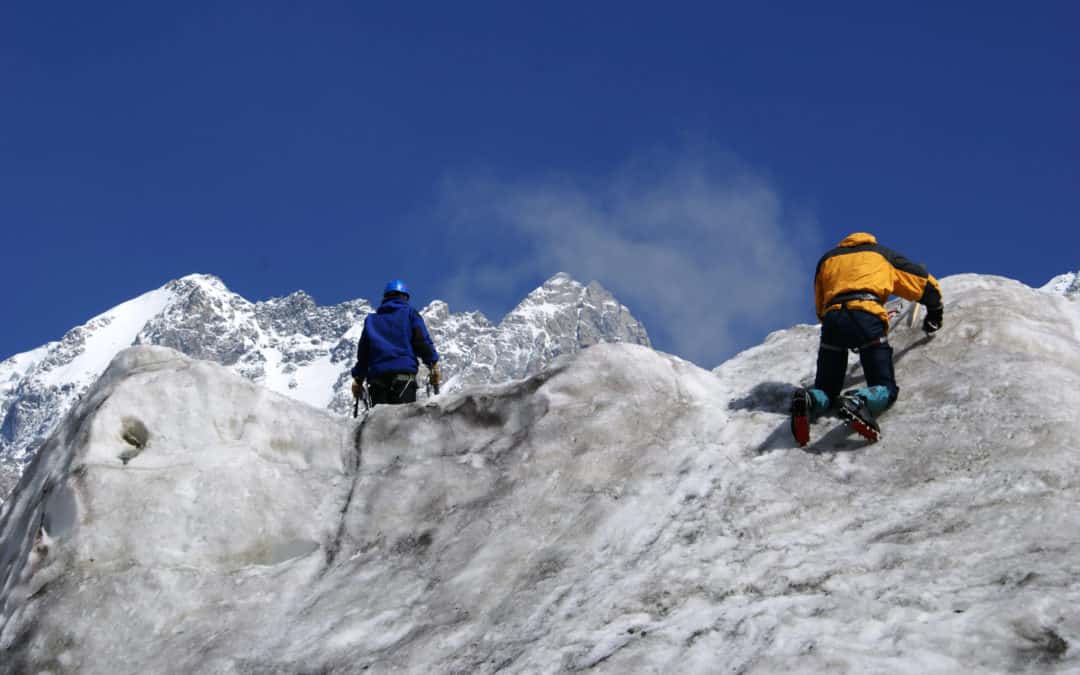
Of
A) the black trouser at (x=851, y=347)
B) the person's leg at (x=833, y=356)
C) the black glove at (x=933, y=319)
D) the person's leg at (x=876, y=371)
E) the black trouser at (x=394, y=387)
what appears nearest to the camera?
the person's leg at (x=876, y=371)

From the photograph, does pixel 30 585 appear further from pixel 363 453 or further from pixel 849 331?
pixel 849 331

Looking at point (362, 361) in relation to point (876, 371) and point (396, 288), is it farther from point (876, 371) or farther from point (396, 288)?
point (876, 371)

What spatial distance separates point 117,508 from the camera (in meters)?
10.5

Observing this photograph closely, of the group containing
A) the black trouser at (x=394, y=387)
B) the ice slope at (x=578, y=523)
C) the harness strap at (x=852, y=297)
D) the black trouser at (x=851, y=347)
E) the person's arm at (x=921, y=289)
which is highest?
the black trouser at (x=394, y=387)

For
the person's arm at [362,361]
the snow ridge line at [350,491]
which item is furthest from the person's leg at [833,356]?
the person's arm at [362,361]

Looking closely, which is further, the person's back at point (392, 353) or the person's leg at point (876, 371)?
the person's back at point (392, 353)

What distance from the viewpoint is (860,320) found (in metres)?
10.6

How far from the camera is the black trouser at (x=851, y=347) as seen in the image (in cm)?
1035

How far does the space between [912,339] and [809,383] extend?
113 centimetres

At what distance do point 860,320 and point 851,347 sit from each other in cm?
27

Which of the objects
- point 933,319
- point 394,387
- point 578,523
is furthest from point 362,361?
point 933,319

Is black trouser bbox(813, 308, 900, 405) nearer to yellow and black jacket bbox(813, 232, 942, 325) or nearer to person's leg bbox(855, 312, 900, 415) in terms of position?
person's leg bbox(855, 312, 900, 415)

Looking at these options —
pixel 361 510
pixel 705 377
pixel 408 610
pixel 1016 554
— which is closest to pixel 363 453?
pixel 361 510

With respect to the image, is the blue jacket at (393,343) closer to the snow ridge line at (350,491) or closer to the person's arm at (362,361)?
the person's arm at (362,361)
